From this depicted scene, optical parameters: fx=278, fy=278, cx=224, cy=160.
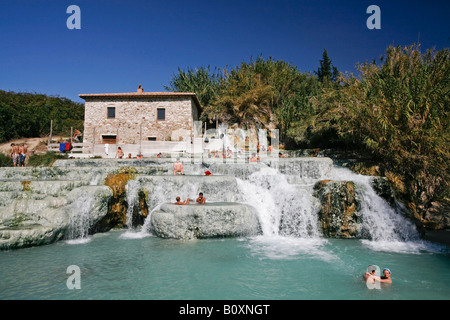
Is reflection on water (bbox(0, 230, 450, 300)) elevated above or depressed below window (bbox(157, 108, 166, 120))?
below

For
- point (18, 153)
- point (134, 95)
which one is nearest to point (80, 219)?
point (18, 153)

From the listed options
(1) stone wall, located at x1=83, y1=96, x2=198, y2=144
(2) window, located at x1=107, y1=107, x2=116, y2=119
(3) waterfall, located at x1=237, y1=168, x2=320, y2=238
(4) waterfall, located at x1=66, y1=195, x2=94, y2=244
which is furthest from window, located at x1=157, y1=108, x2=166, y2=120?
(4) waterfall, located at x1=66, y1=195, x2=94, y2=244

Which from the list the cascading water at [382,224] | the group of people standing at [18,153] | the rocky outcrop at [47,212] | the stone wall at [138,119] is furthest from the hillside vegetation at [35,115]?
the cascading water at [382,224]

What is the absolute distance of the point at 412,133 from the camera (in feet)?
35.4

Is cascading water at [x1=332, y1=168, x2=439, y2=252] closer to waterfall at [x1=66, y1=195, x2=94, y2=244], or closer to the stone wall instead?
waterfall at [x1=66, y1=195, x2=94, y2=244]

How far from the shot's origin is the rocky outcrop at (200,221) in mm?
8250

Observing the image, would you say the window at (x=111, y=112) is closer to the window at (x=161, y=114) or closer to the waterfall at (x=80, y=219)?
the window at (x=161, y=114)

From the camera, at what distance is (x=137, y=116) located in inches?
956

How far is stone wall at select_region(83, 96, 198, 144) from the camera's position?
949 inches

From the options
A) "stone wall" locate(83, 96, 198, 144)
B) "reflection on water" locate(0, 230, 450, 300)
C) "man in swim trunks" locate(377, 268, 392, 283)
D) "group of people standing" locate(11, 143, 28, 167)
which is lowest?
"reflection on water" locate(0, 230, 450, 300)

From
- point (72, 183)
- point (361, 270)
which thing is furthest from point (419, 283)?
point (72, 183)

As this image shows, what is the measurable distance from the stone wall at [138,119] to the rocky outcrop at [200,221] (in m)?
16.1

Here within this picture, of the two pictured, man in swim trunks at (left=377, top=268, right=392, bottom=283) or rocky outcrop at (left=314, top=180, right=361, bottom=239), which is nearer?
man in swim trunks at (left=377, top=268, right=392, bottom=283)

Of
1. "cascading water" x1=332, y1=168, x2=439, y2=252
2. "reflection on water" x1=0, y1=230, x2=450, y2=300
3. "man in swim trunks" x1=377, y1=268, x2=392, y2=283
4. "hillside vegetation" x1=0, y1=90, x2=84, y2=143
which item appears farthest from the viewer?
"hillside vegetation" x1=0, y1=90, x2=84, y2=143
